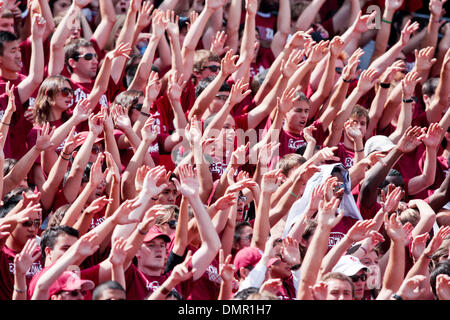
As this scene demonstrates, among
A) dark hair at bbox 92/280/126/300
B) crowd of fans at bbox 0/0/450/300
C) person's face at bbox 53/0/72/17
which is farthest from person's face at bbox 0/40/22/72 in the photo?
dark hair at bbox 92/280/126/300

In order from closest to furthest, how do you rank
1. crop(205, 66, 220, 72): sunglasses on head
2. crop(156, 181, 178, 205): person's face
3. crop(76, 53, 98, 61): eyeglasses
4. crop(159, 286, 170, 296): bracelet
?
crop(159, 286, 170, 296): bracelet → crop(156, 181, 178, 205): person's face → crop(76, 53, 98, 61): eyeglasses → crop(205, 66, 220, 72): sunglasses on head

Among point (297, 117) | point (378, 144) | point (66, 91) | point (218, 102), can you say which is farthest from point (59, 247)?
point (378, 144)

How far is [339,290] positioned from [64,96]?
105 inches

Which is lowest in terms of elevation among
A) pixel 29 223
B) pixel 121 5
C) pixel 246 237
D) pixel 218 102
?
pixel 246 237

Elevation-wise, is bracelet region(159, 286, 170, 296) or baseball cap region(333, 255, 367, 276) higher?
bracelet region(159, 286, 170, 296)

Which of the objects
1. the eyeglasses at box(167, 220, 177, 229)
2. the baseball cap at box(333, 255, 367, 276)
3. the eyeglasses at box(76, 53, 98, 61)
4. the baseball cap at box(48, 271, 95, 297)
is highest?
the eyeglasses at box(76, 53, 98, 61)

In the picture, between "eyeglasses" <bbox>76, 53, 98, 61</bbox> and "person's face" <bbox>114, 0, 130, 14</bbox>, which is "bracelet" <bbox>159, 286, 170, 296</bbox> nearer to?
"eyeglasses" <bbox>76, 53, 98, 61</bbox>

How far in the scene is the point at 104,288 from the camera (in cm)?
511

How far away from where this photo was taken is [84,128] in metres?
7.55

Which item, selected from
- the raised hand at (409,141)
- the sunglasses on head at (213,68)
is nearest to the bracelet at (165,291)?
the raised hand at (409,141)

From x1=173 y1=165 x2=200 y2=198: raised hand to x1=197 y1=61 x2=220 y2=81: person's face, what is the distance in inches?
98.5

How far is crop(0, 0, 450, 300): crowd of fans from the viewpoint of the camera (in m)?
5.70

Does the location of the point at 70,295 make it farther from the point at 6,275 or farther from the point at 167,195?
the point at 167,195
